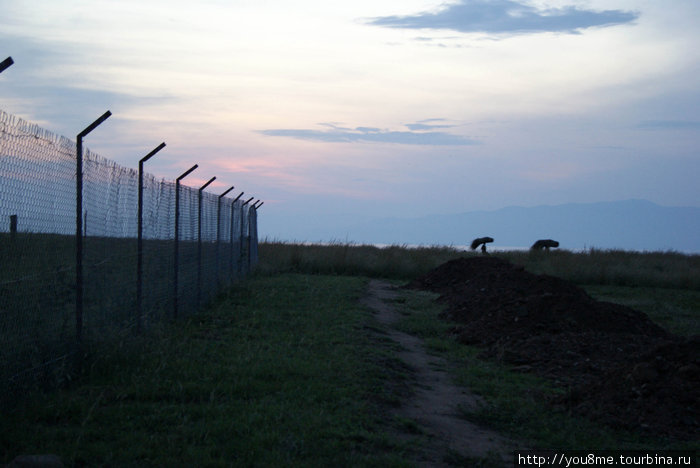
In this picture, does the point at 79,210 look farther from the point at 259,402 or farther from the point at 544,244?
the point at 544,244

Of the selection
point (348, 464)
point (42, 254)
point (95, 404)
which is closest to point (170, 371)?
point (95, 404)

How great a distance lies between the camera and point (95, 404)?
5164 mm

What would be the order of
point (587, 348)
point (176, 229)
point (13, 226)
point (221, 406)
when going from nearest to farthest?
point (13, 226), point (221, 406), point (587, 348), point (176, 229)

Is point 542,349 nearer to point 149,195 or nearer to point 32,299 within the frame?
point 149,195

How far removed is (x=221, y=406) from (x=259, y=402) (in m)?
0.34

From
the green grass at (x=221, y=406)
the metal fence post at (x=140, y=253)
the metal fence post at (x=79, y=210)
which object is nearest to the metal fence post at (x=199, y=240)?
the green grass at (x=221, y=406)

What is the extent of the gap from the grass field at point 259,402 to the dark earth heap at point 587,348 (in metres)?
0.32

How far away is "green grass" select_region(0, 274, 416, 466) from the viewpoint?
173 inches

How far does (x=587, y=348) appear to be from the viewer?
8.62 metres

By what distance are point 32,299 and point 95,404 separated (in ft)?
3.12

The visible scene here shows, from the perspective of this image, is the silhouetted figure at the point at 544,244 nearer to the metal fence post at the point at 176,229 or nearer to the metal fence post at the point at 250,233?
the metal fence post at the point at 250,233

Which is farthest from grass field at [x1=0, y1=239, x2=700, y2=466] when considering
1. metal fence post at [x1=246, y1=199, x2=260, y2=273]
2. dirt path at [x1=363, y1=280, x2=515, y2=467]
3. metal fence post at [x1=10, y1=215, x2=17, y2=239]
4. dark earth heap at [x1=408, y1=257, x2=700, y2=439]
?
metal fence post at [x1=246, y1=199, x2=260, y2=273]

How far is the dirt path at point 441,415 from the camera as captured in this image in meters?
4.84

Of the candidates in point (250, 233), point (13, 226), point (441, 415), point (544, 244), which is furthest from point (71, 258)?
point (544, 244)
